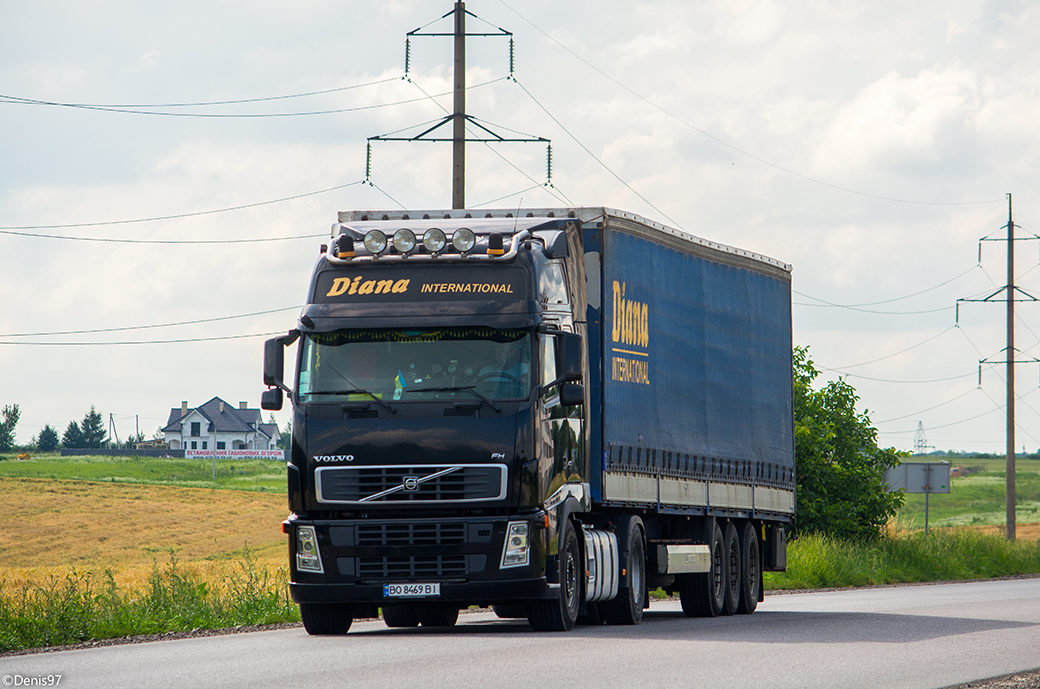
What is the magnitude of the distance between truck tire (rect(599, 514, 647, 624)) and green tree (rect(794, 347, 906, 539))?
61.2 feet

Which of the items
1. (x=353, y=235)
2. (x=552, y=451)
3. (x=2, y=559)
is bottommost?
(x=2, y=559)

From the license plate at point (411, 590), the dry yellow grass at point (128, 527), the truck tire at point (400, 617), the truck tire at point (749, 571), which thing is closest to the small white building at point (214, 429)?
the dry yellow grass at point (128, 527)

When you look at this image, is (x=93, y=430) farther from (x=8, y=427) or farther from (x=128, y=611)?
(x=128, y=611)

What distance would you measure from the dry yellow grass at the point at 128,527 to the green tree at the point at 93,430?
288 feet

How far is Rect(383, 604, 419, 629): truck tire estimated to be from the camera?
17.4 m

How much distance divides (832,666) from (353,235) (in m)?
6.93

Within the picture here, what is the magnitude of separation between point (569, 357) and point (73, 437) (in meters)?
171

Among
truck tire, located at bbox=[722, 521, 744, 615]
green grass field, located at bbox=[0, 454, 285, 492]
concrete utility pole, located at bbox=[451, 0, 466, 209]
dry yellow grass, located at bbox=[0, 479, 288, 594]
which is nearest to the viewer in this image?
truck tire, located at bbox=[722, 521, 744, 615]

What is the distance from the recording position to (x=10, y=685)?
1066cm

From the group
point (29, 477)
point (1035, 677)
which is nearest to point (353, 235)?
point (1035, 677)

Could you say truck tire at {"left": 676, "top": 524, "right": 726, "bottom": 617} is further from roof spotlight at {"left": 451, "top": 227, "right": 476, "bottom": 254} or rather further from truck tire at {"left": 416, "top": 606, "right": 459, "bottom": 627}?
roof spotlight at {"left": 451, "top": 227, "right": 476, "bottom": 254}

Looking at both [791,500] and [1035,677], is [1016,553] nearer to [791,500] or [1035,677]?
[791,500]

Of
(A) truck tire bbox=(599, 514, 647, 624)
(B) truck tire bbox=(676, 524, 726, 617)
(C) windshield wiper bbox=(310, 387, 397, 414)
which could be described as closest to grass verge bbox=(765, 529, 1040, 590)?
(B) truck tire bbox=(676, 524, 726, 617)

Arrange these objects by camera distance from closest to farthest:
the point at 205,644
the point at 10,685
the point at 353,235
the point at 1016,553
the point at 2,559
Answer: the point at 10,685
the point at 205,644
the point at 353,235
the point at 1016,553
the point at 2,559
